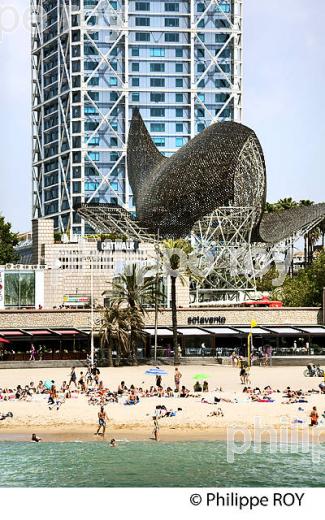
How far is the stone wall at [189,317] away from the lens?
292 ft

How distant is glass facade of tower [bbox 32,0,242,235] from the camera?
629ft

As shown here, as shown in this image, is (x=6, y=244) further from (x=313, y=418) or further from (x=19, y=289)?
(x=313, y=418)

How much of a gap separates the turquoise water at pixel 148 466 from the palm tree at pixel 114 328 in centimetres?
2607

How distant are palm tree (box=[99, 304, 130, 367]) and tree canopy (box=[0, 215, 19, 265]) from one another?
62.4 meters

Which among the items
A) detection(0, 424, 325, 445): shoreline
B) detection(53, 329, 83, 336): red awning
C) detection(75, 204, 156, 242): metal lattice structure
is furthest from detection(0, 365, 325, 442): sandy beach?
detection(75, 204, 156, 242): metal lattice structure

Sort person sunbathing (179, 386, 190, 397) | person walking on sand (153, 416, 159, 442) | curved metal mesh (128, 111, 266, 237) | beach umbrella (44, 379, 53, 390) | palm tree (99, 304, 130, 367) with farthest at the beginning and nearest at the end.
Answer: curved metal mesh (128, 111, 266, 237) < palm tree (99, 304, 130, 367) < beach umbrella (44, 379, 53, 390) < person sunbathing (179, 386, 190, 397) < person walking on sand (153, 416, 159, 442)

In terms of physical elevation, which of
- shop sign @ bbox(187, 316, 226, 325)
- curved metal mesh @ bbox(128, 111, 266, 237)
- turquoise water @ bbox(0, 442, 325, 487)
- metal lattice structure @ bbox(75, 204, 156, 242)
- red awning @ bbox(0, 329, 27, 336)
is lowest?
turquoise water @ bbox(0, 442, 325, 487)

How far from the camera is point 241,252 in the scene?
126062 millimetres

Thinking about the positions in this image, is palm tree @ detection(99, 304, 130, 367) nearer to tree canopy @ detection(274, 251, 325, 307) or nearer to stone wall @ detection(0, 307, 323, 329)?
stone wall @ detection(0, 307, 323, 329)

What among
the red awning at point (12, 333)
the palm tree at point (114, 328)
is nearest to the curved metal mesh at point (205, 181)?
the red awning at point (12, 333)

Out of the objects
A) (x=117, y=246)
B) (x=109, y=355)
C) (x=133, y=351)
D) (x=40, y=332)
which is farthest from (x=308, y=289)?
(x=109, y=355)

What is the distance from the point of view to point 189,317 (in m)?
92.9

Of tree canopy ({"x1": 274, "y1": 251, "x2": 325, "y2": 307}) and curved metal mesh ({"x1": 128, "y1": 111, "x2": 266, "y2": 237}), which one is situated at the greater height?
curved metal mesh ({"x1": 128, "y1": 111, "x2": 266, "y2": 237})

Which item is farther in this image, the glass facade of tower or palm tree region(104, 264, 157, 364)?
the glass facade of tower
